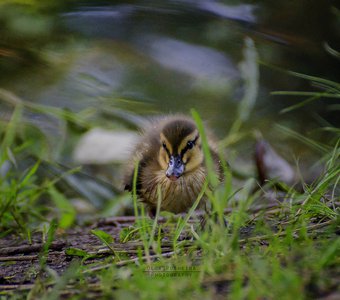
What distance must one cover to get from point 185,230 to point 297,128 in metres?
2.36

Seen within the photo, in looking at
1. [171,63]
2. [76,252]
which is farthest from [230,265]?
[171,63]

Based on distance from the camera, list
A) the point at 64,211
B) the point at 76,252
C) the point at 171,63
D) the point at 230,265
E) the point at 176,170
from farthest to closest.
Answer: the point at 171,63 → the point at 64,211 → the point at 176,170 → the point at 76,252 → the point at 230,265

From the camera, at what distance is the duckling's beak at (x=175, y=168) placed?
242cm

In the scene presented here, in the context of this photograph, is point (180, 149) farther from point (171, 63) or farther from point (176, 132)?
point (171, 63)

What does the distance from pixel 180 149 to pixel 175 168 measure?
8cm

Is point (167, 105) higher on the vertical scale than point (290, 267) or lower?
lower

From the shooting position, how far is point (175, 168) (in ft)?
8.06

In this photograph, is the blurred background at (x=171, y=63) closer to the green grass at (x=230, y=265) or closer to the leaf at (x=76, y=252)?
the leaf at (x=76, y=252)

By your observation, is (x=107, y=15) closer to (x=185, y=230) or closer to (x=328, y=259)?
(x=185, y=230)

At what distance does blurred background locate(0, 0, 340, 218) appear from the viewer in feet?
14.3

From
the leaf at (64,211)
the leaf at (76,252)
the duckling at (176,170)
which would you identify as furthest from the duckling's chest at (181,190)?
the leaf at (64,211)

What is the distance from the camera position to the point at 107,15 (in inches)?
204

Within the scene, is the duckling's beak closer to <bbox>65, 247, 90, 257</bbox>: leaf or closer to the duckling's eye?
the duckling's eye

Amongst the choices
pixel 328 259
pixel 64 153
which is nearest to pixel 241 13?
pixel 64 153
